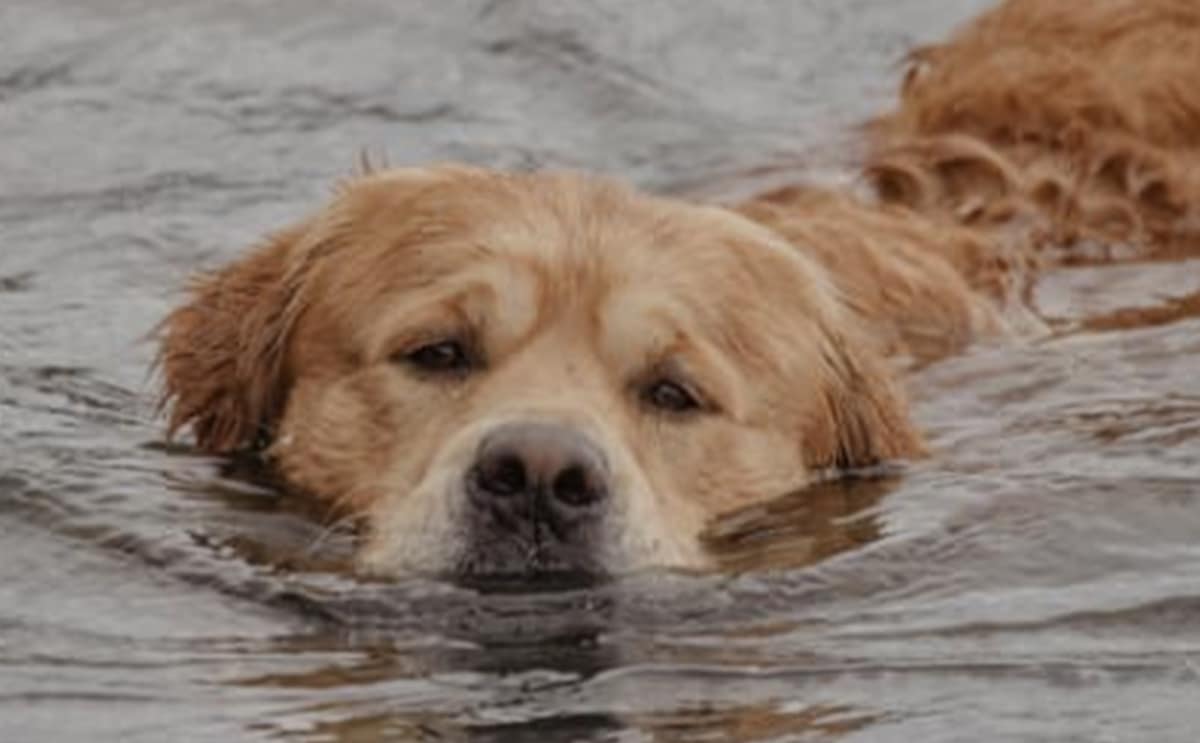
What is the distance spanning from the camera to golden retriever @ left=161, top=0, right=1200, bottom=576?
7.59 metres

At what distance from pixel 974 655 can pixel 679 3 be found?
7.03 meters

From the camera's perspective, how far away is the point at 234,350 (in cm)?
889

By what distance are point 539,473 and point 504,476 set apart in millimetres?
76

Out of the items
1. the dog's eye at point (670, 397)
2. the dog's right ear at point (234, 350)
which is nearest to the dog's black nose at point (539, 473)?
the dog's eye at point (670, 397)

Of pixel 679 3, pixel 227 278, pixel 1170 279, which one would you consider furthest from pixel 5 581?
pixel 679 3

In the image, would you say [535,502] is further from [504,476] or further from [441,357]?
[441,357]

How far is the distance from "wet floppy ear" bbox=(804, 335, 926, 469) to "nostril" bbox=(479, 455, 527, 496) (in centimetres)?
156

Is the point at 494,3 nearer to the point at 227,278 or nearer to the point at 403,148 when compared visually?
the point at 403,148

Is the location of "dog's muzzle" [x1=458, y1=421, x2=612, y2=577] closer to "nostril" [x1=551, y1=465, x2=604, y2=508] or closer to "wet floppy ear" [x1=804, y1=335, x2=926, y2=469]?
"nostril" [x1=551, y1=465, x2=604, y2=508]

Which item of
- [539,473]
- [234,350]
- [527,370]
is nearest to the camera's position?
[539,473]

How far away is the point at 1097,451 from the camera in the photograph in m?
8.90

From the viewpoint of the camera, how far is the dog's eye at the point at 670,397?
8.20 metres

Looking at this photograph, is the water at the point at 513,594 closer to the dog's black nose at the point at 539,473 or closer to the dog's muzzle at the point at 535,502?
the dog's muzzle at the point at 535,502

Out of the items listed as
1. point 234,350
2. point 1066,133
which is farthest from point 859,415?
point 1066,133
